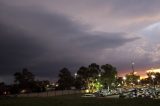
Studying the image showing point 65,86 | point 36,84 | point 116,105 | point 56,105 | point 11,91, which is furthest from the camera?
point 65,86

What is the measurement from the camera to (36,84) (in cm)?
14338

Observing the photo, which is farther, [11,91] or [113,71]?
[113,71]

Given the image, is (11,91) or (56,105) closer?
(56,105)

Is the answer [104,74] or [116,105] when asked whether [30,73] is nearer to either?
[104,74]

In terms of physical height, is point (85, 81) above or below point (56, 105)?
above

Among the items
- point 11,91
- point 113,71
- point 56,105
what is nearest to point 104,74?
point 113,71

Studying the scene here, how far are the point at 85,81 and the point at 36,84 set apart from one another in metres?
28.1

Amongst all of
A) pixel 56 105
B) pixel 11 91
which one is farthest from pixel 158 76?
pixel 56 105

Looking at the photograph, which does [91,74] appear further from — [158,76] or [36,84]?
[158,76]

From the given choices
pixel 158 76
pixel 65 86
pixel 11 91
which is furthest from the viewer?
pixel 158 76

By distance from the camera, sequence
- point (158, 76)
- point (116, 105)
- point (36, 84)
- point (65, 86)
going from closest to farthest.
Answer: point (116, 105), point (36, 84), point (65, 86), point (158, 76)

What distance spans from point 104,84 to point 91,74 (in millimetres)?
13283

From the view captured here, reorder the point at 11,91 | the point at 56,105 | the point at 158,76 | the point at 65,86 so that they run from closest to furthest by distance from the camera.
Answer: the point at 56,105 < the point at 11,91 < the point at 65,86 < the point at 158,76

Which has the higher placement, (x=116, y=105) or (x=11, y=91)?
(x=11, y=91)
